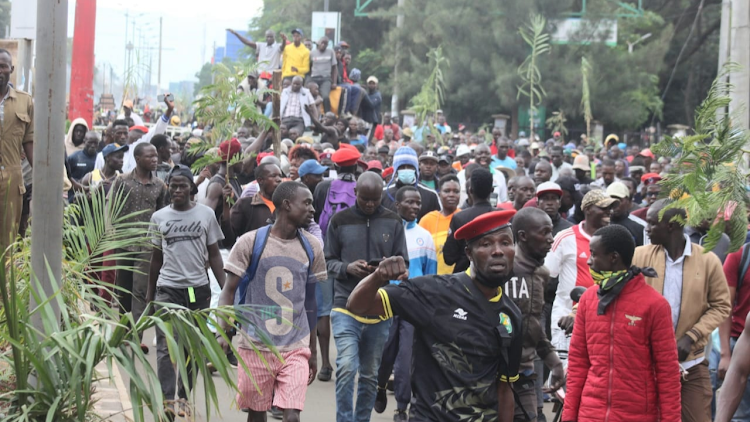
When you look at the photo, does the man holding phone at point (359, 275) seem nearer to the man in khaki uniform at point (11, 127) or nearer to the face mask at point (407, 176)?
the face mask at point (407, 176)

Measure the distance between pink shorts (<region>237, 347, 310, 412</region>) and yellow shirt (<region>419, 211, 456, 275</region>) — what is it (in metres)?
2.57

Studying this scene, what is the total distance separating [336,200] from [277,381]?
345 cm

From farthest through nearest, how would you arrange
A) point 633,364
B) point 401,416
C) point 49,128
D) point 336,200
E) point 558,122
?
1. point 558,122
2. point 336,200
3. point 401,416
4. point 633,364
5. point 49,128

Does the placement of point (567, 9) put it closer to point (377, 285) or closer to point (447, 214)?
point (447, 214)

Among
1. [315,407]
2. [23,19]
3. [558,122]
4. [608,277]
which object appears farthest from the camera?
[558,122]

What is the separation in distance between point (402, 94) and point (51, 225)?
40700 millimetres

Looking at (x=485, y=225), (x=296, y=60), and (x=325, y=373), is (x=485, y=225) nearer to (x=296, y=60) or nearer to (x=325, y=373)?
(x=325, y=373)

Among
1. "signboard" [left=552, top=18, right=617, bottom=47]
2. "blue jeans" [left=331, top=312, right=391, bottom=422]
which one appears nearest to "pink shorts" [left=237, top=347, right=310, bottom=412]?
"blue jeans" [left=331, top=312, right=391, bottom=422]

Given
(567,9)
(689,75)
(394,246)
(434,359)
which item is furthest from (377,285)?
(689,75)

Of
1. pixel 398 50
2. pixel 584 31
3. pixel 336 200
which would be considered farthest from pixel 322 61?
pixel 398 50

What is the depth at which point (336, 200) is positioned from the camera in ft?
31.3

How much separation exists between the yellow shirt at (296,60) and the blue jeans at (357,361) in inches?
638

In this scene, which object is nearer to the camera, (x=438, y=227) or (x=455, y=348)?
(x=455, y=348)

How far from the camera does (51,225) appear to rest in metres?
4.54
